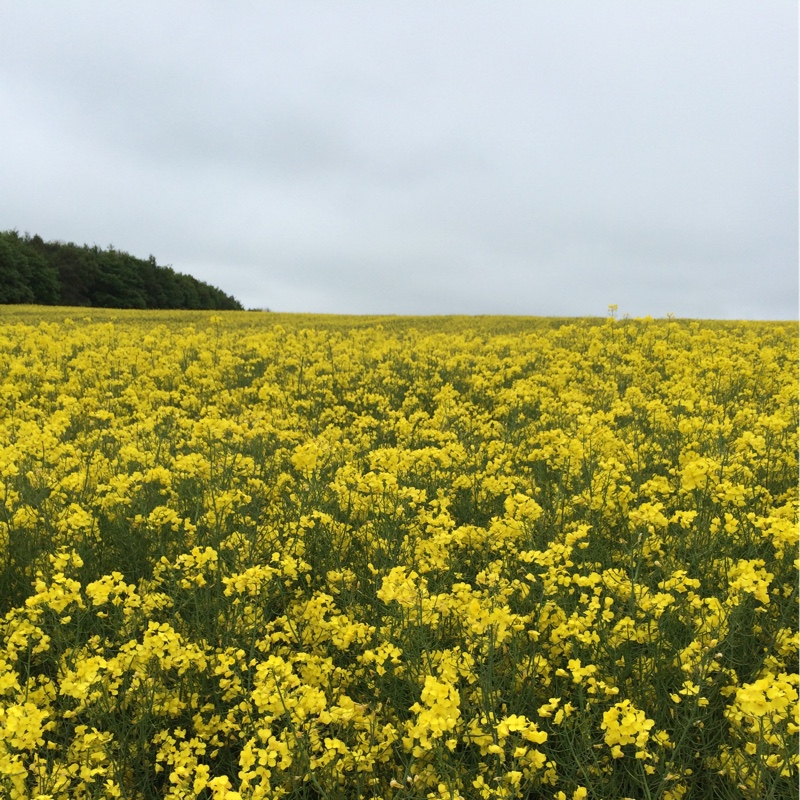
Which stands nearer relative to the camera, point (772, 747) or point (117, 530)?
point (772, 747)

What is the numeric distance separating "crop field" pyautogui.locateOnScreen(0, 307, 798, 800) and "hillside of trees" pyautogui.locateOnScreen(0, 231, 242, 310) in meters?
54.9

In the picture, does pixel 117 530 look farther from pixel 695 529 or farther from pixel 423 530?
pixel 695 529

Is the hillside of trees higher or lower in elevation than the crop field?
higher

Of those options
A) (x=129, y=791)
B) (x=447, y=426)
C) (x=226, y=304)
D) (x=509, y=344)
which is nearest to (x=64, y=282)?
(x=226, y=304)

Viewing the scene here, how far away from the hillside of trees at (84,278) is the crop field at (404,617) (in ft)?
180

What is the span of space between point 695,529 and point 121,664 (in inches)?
136

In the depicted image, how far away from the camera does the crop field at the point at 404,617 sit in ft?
8.09

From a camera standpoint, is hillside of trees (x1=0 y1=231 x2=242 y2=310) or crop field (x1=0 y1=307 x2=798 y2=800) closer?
crop field (x1=0 y1=307 x2=798 y2=800)

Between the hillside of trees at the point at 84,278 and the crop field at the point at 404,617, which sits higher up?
the hillside of trees at the point at 84,278

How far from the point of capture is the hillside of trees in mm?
51844

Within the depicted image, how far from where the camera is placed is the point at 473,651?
119 inches

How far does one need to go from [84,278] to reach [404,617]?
67.0 m

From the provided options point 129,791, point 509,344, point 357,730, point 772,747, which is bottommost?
point 129,791

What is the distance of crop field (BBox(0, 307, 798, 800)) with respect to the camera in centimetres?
246
